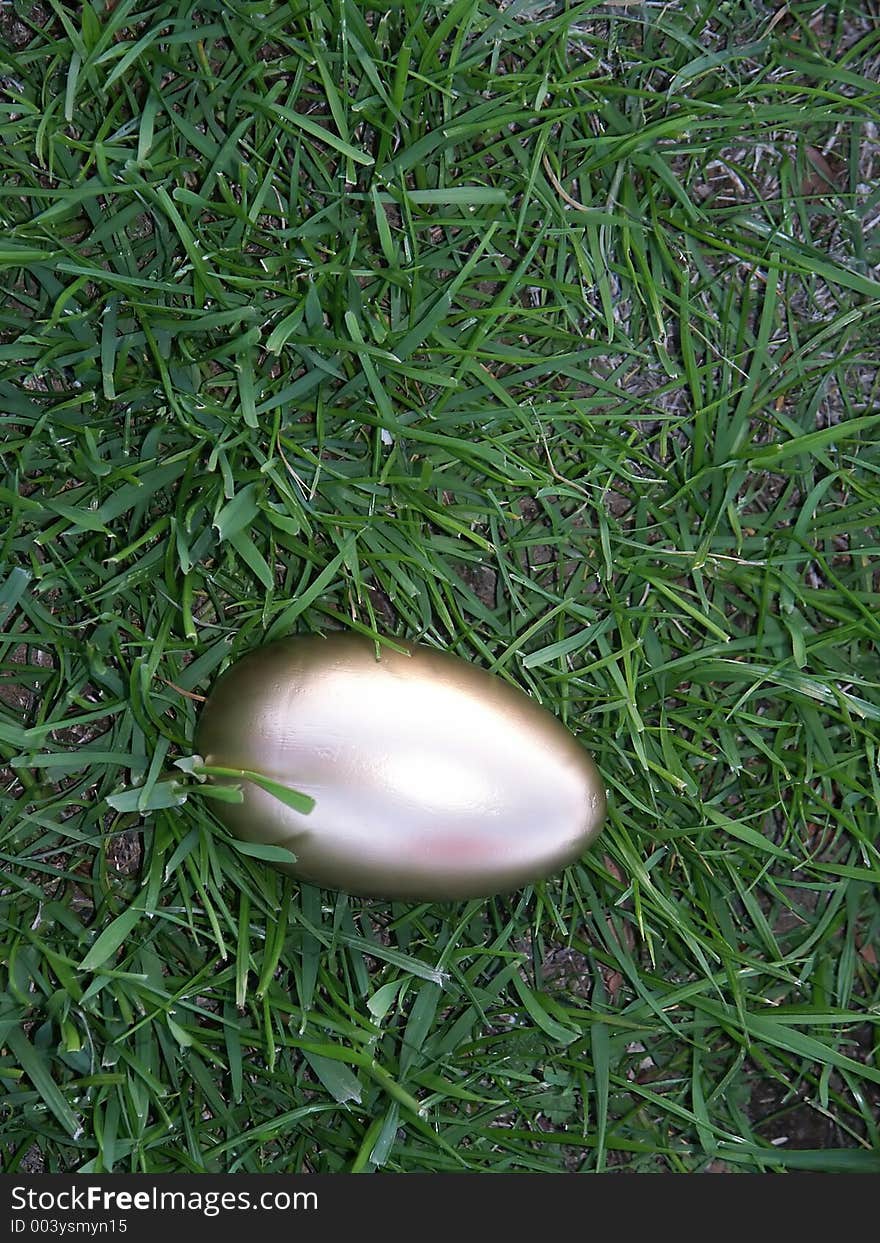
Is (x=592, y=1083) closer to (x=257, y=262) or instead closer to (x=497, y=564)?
(x=497, y=564)

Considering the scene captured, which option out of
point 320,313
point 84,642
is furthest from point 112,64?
point 84,642

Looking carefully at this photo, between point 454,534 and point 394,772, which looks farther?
point 454,534

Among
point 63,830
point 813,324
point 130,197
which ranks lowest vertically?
point 63,830
